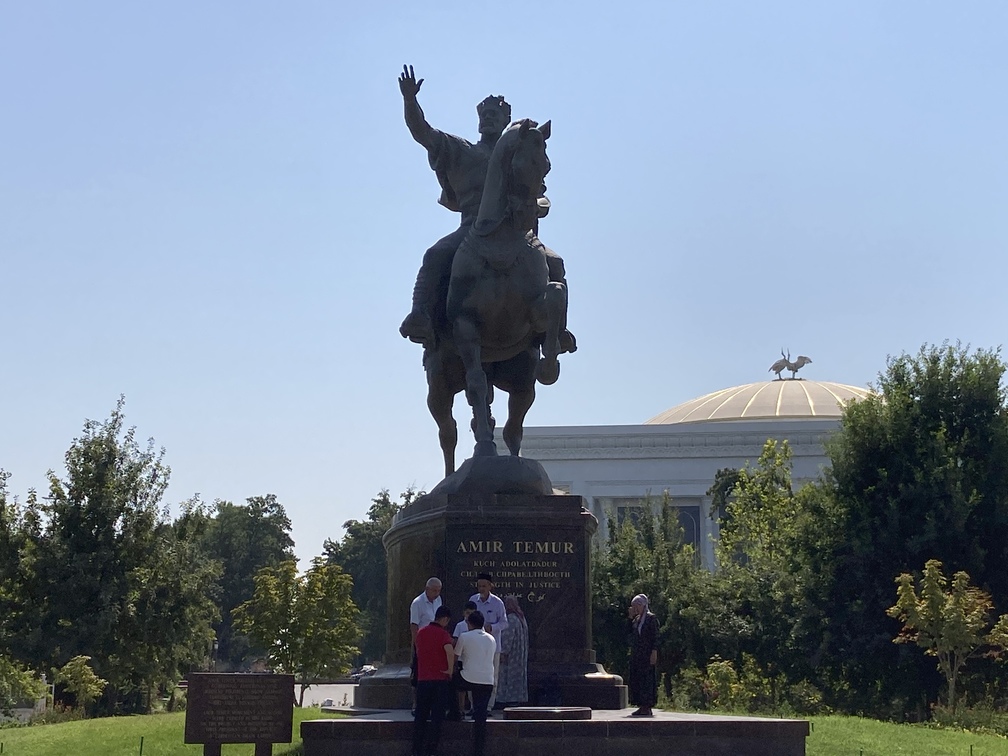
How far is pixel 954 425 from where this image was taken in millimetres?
27594

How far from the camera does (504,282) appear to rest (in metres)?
12.8

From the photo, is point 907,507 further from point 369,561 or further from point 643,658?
point 369,561

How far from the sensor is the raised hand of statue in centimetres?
1395

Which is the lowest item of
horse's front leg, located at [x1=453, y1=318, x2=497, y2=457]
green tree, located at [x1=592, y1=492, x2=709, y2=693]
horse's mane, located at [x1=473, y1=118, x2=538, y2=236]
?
green tree, located at [x1=592, y1=492, x2=709, y2=693]

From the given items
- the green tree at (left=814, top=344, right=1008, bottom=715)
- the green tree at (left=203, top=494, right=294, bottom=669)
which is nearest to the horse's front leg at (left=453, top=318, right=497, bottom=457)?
the green tree at (left=814, top=344, right=1008, bottom=715)

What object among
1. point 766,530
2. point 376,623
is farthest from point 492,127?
point 376,623

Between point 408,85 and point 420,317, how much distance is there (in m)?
2.75

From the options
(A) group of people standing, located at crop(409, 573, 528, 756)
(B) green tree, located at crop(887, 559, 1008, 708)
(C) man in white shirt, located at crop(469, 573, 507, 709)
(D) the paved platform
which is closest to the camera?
(A) group of people standing, located at crop(409, 573, 528, 756)

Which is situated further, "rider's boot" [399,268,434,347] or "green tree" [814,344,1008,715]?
"green tree" [814,344,1008,715]

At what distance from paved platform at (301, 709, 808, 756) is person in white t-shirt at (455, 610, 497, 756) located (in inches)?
11.8

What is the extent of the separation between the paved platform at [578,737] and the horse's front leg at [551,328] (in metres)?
4.41

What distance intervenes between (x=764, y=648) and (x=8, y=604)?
55.4ft

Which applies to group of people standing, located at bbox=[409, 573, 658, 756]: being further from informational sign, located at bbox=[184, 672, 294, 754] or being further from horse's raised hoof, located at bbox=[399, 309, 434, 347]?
horse's raised hoof, located at bbox=[399, 309, 434, 347]

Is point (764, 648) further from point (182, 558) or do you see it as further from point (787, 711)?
point (182, 558)
